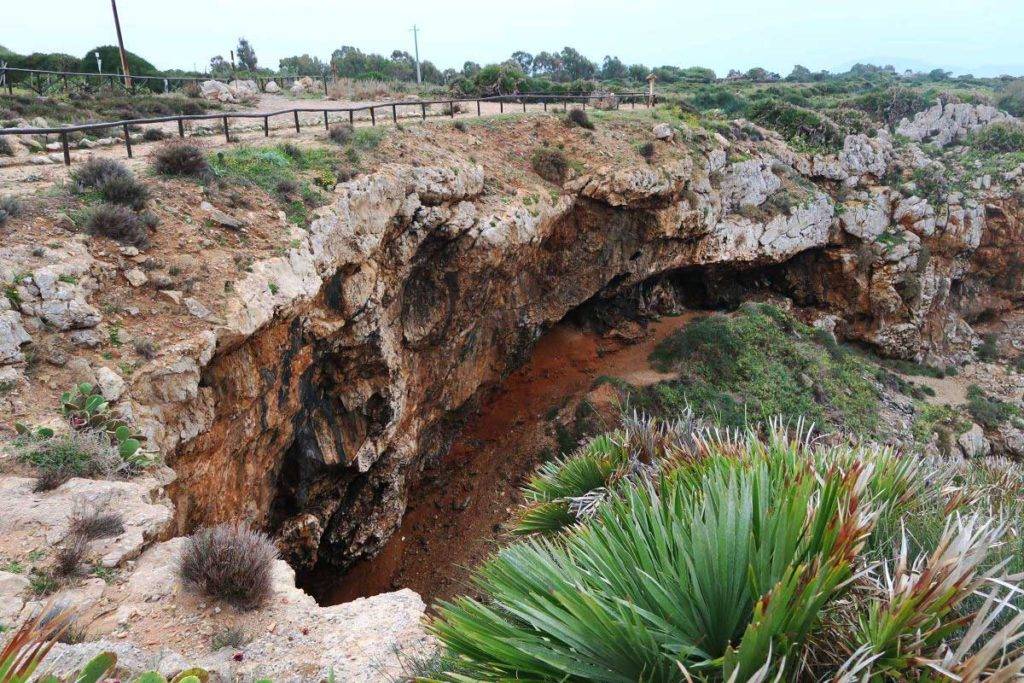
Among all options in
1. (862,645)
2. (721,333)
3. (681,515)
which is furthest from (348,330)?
(721,333)

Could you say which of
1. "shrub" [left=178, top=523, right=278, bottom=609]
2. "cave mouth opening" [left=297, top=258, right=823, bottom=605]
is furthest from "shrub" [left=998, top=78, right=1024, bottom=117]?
"shrub" [left=178, top=523, right=278, bottom=609]

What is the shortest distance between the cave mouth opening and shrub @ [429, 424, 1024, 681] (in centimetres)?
839

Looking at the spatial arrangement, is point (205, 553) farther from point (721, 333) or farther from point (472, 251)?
point (721, 333)

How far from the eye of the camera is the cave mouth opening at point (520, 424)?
14.7 meters

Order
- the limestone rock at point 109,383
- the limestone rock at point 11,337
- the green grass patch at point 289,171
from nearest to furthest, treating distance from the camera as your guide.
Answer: the limestone rock at point 11,337 → the limestone rock at point 109,383 → the green grass patch at point 289,171

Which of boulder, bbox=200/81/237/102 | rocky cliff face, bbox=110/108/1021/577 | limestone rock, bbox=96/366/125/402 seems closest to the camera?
limestone rock, bbox=96/366/125/402

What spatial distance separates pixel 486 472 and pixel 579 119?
1261 centimetres

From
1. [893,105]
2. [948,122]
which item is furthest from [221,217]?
[893,105]

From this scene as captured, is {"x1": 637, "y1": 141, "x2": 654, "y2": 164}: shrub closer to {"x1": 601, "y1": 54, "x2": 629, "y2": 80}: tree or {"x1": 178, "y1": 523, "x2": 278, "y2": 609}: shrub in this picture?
{"x1": 178, "y1": 523, "x2": 278, "y2": 609}: shrub

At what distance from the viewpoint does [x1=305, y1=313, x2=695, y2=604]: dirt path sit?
14594 mm

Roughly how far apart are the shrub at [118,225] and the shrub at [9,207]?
0.81 metres

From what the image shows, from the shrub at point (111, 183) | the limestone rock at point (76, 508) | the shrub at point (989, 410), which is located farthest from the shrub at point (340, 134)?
the shrub at point (989, 410)

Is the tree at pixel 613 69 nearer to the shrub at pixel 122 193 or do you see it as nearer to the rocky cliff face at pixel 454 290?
the rocky cliff face at pixel 454 290

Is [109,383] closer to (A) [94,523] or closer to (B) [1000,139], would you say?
(A) [94,523]
